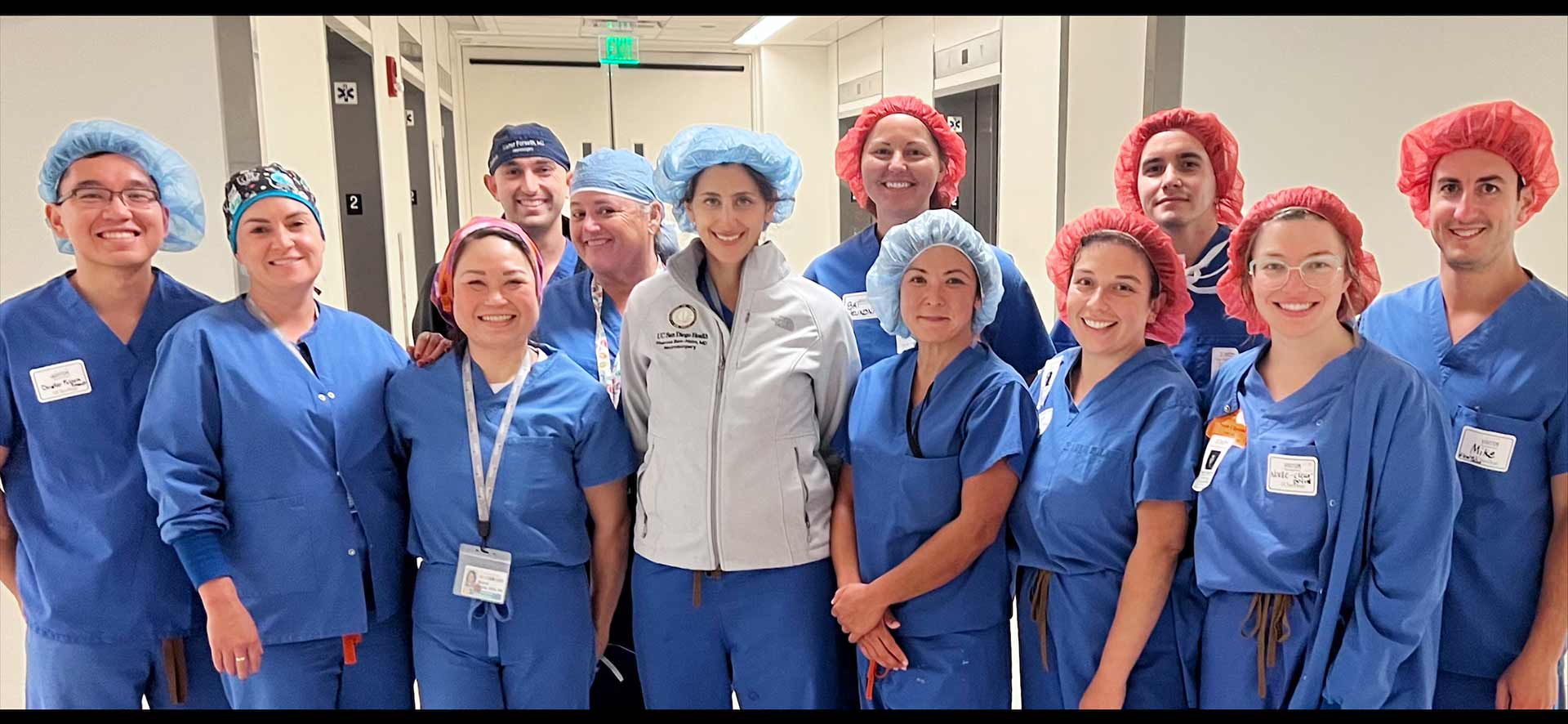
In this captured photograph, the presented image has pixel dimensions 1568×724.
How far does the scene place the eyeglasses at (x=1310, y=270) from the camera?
162 centimetres

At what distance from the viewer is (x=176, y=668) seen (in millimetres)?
1892

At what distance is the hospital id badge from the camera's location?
1786mm

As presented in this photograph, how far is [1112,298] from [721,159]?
0.80m

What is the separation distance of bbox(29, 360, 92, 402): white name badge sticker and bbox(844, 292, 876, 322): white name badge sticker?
61.9 inches

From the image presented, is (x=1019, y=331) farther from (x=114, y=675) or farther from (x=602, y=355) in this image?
(x=114, y=675)

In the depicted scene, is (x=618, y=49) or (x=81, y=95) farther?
(x=618, y=49)

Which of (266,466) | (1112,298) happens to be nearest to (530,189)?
(266,466)

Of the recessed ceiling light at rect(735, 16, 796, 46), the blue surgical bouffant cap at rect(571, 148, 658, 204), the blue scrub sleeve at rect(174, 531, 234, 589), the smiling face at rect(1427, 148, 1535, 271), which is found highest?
the recessed ceiling light at rect(735, 16, 796, 46)

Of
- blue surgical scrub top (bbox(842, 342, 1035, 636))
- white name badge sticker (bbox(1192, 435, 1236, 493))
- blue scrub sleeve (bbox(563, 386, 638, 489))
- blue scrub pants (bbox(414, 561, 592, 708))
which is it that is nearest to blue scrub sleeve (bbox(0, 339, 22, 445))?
blue scrub pants (bbox(414, 561, 592, 708))

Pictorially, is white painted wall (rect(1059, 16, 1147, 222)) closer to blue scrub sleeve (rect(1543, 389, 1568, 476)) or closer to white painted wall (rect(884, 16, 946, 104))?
blue scrub sleeve (rect(1543, 389, 1568, 476))

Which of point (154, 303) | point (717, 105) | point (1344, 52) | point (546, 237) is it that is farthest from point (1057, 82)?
point (717, 105)

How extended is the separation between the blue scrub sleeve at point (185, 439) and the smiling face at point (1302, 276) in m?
1.92

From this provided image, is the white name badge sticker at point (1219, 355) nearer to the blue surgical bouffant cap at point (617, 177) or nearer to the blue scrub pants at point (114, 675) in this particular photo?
the blue surgical bouffant cap at point (617, 177)
